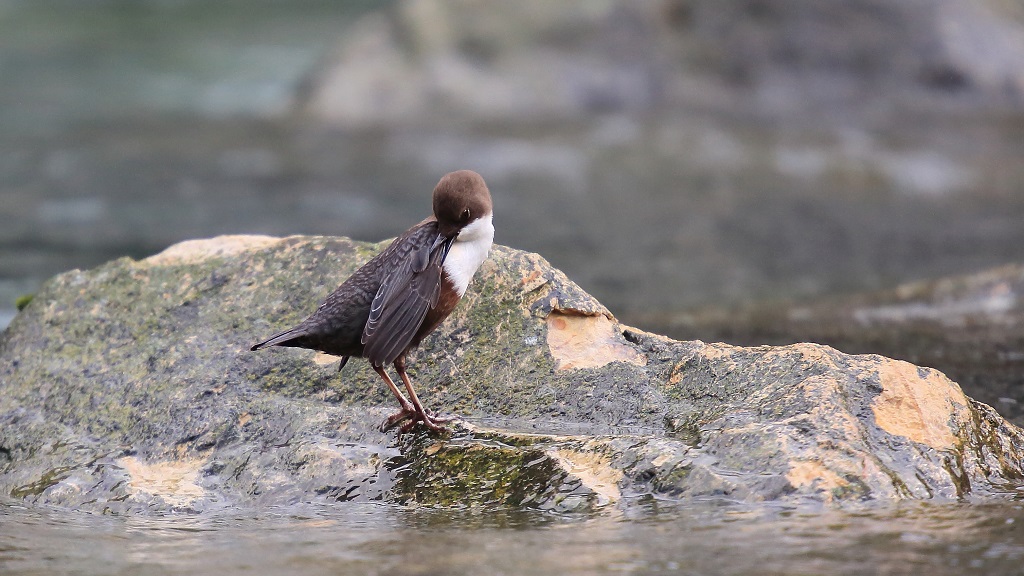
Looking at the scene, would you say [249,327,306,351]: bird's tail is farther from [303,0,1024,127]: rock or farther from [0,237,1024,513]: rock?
[303,0,1024,127]: rock

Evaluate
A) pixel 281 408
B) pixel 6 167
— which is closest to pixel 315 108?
pixel 6 167

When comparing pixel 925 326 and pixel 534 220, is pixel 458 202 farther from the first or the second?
pixel 534 220

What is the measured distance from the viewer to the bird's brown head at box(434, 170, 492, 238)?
3.58 m

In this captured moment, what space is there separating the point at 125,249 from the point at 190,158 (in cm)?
301

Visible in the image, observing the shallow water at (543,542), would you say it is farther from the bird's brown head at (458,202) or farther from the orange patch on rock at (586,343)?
the bird's brown head at (458,202)

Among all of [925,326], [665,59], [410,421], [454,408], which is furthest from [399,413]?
[665,59]

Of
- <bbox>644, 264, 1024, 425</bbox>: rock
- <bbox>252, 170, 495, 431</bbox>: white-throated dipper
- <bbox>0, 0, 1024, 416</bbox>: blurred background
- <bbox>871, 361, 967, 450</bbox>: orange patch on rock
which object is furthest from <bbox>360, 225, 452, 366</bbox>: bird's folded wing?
<bbox>0, 0, 1024, 416</bbox>: blurred background

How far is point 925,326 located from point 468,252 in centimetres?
305

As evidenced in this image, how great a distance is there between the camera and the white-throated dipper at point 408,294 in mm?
3410

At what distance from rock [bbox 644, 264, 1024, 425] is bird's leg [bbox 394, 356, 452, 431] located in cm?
218

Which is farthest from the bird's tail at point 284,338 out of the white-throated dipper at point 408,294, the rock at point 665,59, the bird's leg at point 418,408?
the rock at point 665,59

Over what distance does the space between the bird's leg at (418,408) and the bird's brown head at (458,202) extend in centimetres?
45

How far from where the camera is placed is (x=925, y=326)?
5672mm

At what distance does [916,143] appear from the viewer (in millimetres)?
11031
